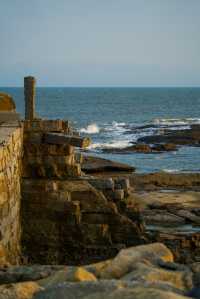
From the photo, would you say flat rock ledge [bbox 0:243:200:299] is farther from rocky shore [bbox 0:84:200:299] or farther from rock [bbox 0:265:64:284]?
rocky shore [bbox 0:84:200:299]

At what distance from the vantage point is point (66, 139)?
1295cm

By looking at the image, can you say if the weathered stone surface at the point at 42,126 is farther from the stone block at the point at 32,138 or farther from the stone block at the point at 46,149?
the stone block at the point at 46,149

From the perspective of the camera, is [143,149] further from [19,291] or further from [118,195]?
[19,291]

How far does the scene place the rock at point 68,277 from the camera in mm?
6285

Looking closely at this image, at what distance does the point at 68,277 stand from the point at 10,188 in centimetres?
494

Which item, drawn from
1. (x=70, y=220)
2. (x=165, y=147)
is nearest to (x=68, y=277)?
(x=70, y=220)

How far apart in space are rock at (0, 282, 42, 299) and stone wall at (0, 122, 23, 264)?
3410 millimetres

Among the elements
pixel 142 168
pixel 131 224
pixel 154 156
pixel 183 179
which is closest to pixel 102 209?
pixel 131 224

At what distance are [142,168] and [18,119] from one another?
730 inches

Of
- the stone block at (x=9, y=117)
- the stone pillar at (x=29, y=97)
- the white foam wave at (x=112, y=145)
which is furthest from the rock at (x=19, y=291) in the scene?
Answer: the white foam wave at (x=112, y=145)

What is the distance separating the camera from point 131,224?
517 inches

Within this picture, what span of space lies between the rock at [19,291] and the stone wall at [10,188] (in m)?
3.41

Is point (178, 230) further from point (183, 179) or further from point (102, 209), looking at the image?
point (183, 179)

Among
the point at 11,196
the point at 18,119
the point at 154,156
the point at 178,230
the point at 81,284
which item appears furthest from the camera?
the point at 154,156
